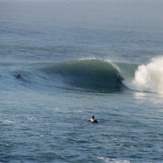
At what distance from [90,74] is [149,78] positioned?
20.7 feet

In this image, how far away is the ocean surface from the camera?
125 feet

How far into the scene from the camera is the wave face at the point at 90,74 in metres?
67.2

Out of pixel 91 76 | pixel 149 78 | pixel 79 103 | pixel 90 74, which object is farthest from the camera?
pixel 149 78

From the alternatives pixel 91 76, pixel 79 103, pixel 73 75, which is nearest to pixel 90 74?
pixel 91 76

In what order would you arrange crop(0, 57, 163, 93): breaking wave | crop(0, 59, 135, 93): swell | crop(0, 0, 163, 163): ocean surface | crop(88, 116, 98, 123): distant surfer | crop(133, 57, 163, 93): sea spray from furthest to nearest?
crop(133, 57, 163, 93): sea spray < crop(0, 57, 163, 93): breaking wave < crop(0, 59, 135, 93): swell < crop(88, 116, 98, 123): distant surfer < crop(0, 0, 163, 163): ocean surface

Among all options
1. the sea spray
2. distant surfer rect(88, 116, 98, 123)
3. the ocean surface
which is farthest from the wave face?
distant surfer rect(88, 116, 98, 123)

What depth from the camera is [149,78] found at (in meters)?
72.0

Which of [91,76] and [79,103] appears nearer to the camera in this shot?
[79,103]

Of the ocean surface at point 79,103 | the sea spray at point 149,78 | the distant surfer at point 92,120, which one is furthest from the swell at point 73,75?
the distant surfer at point 92,120

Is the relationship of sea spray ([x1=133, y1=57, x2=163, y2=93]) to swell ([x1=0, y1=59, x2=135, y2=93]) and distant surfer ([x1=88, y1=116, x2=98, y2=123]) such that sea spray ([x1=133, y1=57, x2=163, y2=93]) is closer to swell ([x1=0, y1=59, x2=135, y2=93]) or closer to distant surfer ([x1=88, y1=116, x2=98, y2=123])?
swell ([x1=0, y1=59, x2=135, y2=93])

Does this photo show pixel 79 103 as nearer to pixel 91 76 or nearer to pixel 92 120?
pixel 92 120

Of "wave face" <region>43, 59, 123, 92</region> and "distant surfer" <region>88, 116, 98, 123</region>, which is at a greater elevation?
"wave face" <region>43, 59, 123, 92</region>

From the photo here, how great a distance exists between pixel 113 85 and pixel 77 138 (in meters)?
28.2

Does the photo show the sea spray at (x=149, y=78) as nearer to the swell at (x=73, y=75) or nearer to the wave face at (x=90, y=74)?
the swell at (x=73, y=75)
